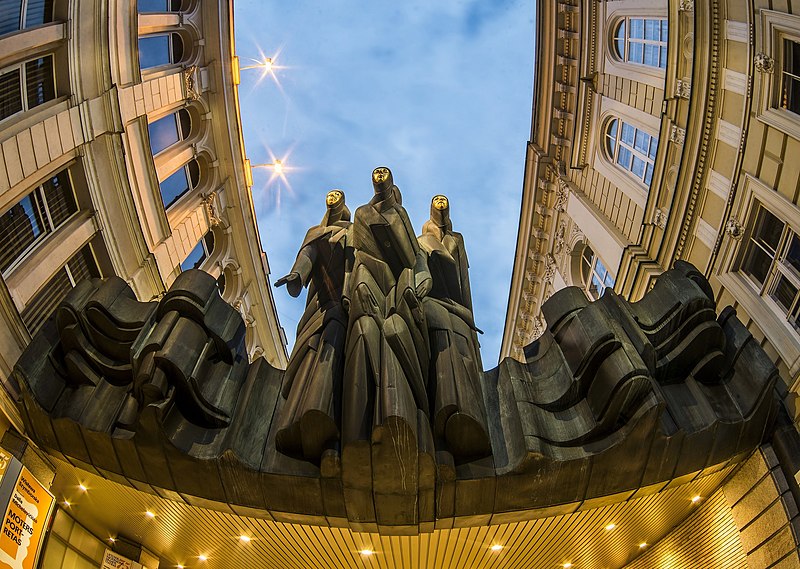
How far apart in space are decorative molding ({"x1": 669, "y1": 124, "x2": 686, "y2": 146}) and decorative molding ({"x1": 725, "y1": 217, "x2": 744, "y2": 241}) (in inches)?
134

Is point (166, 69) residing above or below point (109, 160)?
above

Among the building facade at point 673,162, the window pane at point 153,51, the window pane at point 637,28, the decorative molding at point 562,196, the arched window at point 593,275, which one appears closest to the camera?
the building facade at point 673,162

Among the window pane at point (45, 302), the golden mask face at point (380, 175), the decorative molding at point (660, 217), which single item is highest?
the golden mask face at point (380, 175)

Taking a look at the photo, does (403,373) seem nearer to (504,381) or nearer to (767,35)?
(504,381)

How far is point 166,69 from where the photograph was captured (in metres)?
19.5

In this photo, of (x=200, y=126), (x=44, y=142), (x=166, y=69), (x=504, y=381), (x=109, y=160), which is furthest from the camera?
(x=200, y=126)

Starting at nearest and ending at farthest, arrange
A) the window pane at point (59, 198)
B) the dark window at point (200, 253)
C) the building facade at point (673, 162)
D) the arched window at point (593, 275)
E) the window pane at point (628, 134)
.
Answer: the building facade at point (673, 162)
the window pane at point (59, 198)
the dark window at point (200, 253)
the window pane at point (628, 134)
the arched window at point (593, 275)

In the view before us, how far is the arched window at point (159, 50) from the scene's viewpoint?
18344 millimetres

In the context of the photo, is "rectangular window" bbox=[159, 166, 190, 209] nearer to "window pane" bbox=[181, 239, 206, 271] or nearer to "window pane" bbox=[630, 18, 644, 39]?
"window pane" bbox=[181, 239, 206, 271]

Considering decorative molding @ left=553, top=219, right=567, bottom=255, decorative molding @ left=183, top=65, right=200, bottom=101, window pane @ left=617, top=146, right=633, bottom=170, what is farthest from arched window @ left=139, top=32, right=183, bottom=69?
decorative molding @ left=553, top=219, right=567, bottom=255

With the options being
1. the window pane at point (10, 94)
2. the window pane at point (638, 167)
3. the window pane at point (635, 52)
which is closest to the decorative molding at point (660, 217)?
the window pane at point (638, 167)

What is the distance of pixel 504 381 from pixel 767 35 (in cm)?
980

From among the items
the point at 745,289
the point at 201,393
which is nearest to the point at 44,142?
the point at 201,393

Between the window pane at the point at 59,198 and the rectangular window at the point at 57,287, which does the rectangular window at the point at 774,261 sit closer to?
the rectangular window at the point at 57,287
